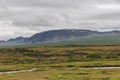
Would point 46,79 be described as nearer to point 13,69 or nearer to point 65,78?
point 65,78

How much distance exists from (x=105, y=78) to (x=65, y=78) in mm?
11502

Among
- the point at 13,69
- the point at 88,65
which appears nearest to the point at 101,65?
the point at 88,65

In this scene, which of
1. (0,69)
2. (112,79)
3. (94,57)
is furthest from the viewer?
(94,57)

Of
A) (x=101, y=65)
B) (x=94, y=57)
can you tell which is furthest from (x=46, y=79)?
(x=94, y=57)

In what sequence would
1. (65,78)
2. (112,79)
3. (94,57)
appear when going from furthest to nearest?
1. (94,57)
2. (65,78)
3. (112,79)

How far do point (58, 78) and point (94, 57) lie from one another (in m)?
97.8

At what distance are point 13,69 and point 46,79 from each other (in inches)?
1710

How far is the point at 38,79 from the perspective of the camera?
82.9m

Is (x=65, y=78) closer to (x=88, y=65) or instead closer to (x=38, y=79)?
(x=38, y=79)

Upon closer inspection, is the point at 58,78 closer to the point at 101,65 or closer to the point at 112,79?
the point at 112,79


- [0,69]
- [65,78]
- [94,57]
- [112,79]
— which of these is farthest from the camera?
[94,57]

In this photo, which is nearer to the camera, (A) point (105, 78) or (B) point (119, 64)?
(A) point (105, 78)

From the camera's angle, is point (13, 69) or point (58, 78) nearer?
point (58, 78)

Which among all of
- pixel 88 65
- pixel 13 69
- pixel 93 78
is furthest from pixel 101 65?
pixel 93 78
